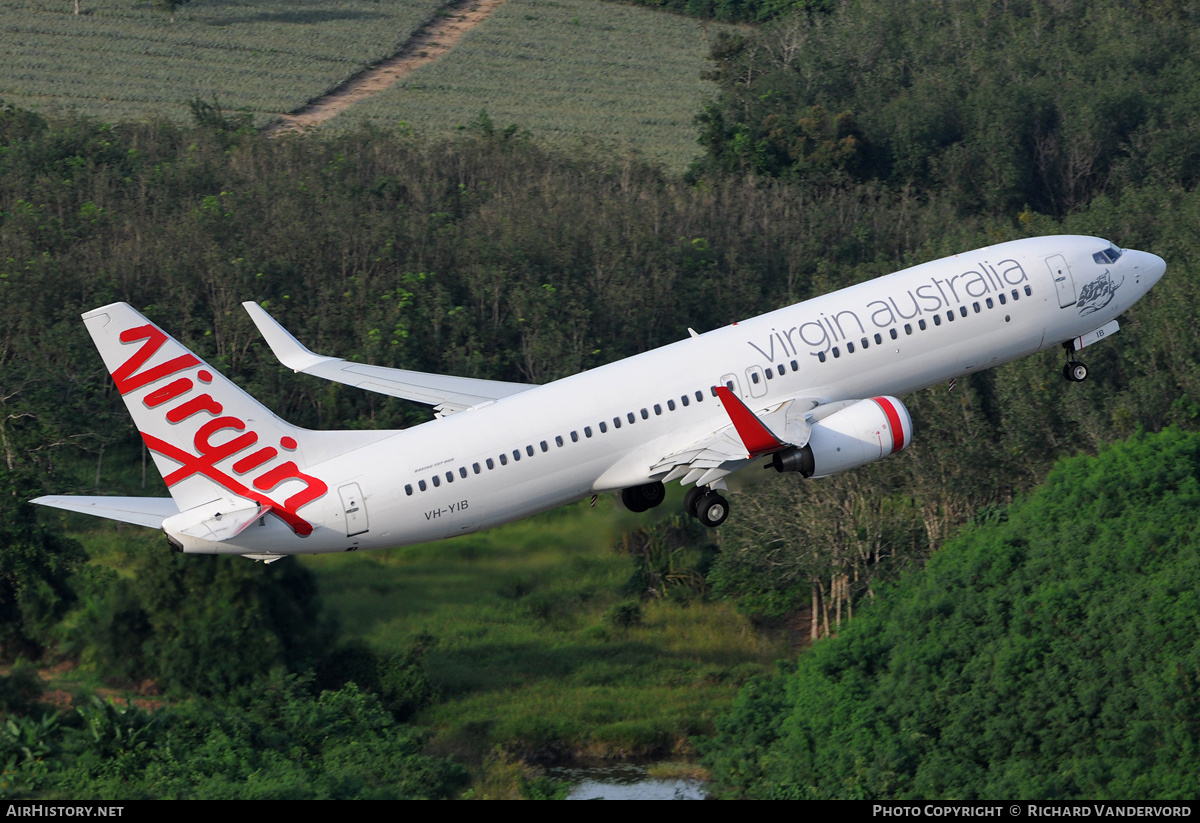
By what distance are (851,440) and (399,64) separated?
89.1 meters

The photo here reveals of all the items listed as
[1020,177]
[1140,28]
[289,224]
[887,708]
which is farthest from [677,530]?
[1140,28]

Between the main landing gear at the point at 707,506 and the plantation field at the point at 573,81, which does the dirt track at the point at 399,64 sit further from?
the main landing gear at the point at 707,506

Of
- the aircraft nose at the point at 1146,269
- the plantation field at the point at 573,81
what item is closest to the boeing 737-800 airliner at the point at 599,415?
the aircraft nose at the point at 1146,269

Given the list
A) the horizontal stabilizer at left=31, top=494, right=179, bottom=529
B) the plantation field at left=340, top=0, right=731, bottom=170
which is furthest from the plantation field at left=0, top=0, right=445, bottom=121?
Answer: the horizontal stabilizer at left=31, top=494, right=179, bottom=529

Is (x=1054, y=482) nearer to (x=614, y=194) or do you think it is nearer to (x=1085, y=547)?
(x=1085, y=547)

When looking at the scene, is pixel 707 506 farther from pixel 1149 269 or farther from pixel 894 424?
pixel 1149 269

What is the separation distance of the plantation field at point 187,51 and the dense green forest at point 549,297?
12.8 metres

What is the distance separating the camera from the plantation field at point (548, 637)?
171ft

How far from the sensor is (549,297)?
72938mm

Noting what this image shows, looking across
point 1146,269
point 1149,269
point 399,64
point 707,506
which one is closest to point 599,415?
point 707,506

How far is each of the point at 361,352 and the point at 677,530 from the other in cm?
1609

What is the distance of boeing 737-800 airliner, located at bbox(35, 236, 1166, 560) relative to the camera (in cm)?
3966

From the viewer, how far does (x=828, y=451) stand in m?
44.2

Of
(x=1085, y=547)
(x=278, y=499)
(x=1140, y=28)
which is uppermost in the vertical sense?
(x=1140, y=28)
